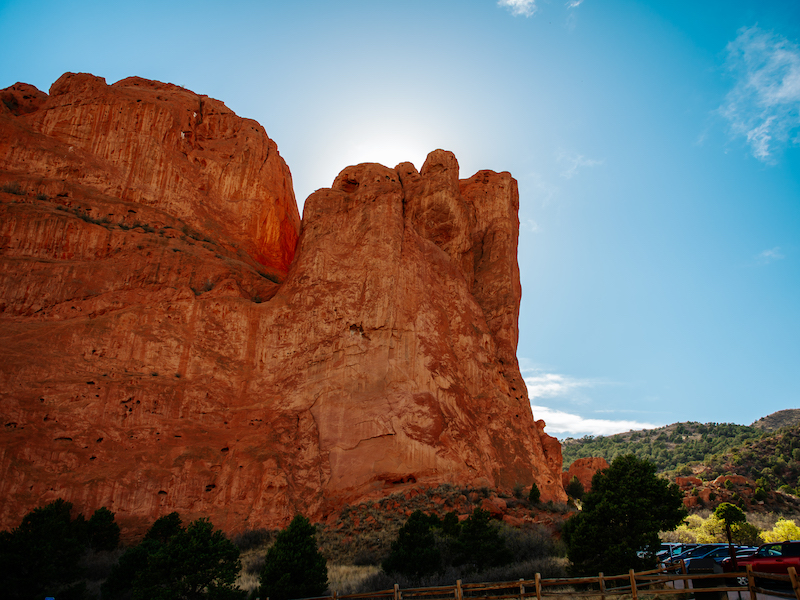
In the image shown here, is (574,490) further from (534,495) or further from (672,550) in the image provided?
(672,550)

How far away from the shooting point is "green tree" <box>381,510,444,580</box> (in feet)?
57.9

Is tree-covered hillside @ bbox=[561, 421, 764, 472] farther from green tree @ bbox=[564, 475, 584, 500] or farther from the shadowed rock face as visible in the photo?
the shadowed rock face

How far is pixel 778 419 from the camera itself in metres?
93.7

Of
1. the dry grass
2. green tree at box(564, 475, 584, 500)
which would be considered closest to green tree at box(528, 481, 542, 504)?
the dry grass

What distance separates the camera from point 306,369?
1211 inches

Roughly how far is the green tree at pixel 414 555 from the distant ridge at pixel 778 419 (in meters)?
92.9

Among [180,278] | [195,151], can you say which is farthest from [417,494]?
[195,151]

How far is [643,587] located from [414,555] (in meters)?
6.83

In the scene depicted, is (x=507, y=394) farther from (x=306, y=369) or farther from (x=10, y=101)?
(x=10, y=101)

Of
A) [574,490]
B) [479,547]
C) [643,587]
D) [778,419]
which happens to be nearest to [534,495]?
[479,547]

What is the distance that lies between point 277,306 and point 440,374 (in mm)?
10374

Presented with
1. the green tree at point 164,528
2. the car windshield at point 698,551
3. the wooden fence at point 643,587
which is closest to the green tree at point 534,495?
the car windshield at point 698,551

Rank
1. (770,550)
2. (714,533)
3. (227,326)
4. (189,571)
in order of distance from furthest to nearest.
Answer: (714,533)
(227,326)
(189,571)
(770,550)

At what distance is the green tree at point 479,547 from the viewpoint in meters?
18.2
